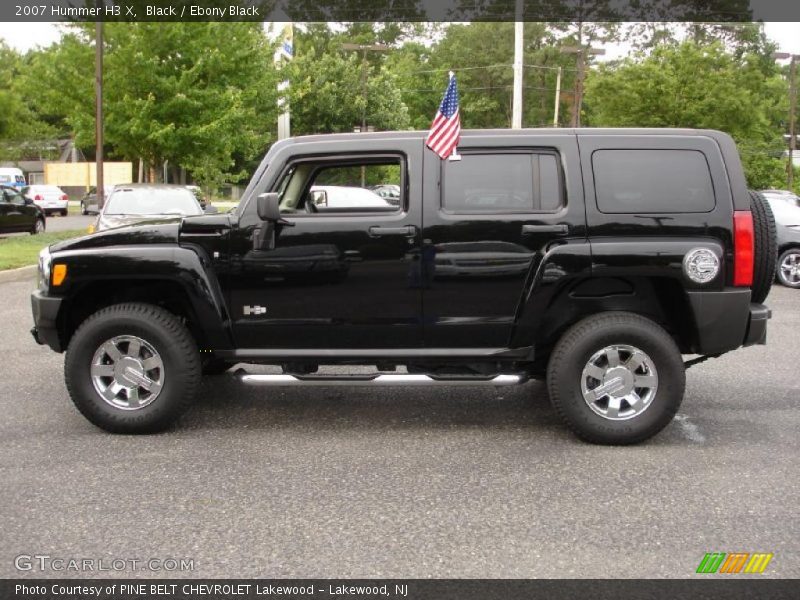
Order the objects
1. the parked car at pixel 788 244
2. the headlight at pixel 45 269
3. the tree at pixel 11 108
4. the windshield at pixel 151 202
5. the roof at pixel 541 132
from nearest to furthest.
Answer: the roof at pixel 541 132, the headlight at pixel 45 269, the parked car at pixel 788 244, the windshield at pixel 151 202, the tree at pixel 11 108

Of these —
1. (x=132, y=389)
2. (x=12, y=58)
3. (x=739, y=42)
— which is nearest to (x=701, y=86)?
(x=739, y=42)

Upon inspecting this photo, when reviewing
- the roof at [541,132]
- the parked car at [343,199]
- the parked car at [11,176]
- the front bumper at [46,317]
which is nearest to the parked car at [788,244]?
the roof at [541,132]

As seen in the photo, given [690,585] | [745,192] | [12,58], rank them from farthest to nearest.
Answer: [12,58]
[745,192]
[690,585]

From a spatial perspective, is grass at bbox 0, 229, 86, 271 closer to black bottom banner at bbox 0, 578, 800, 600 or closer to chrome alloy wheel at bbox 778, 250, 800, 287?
black bottom banner at bbox 0, 578, 800, 600

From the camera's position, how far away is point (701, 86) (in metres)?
35.4

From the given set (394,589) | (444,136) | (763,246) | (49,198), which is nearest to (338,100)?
(49,198)

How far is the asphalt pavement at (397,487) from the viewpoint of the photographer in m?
3.71

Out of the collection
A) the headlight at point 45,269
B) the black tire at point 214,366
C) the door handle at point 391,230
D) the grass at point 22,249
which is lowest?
the black tire at point 214,366

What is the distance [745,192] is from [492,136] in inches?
62.5

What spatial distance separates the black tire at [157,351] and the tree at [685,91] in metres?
33.0

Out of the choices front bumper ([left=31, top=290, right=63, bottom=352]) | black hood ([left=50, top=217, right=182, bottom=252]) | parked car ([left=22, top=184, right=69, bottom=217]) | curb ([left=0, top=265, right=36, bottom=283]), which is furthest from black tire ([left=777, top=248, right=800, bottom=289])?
parked car ([left=22, top=184, right=69, bottom=217])

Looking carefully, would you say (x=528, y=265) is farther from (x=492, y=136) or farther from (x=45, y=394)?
(x=45, y=394)

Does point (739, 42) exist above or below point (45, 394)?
above

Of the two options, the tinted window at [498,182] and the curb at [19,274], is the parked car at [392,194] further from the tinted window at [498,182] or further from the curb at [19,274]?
the curb at [19,274]
